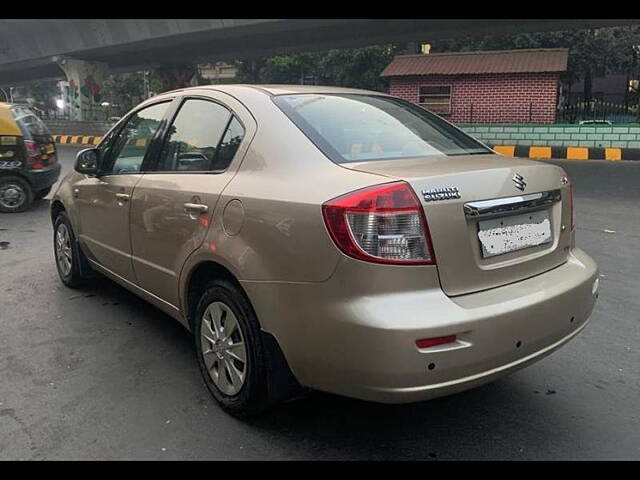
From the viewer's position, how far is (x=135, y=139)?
4137mm

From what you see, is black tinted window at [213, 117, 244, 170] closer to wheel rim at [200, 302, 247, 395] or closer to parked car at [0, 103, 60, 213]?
wheel rim at [200, 302, 247, 395]

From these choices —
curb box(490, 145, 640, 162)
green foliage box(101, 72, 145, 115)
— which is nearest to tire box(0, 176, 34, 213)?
curb box(490, 145, 640, 162)

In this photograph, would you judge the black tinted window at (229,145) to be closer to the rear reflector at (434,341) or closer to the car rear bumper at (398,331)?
the car rear bumper at (398,331)

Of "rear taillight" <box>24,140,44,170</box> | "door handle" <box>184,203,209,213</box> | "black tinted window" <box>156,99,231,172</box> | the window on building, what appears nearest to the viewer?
"door handle" <box>184,203,209,213</box>

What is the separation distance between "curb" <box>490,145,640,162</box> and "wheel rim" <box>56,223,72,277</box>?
1234 cm

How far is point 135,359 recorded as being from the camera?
370cm

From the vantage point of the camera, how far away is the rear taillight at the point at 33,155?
344 inches

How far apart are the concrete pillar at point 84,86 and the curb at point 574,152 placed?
18.9 m

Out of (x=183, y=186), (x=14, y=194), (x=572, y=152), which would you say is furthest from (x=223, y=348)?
(x=572, y=152)

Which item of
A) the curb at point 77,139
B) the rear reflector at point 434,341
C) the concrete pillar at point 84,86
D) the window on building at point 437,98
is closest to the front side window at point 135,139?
the rear reflector at point 434,341

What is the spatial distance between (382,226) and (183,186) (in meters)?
1.39

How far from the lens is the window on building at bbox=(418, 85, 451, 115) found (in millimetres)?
21719

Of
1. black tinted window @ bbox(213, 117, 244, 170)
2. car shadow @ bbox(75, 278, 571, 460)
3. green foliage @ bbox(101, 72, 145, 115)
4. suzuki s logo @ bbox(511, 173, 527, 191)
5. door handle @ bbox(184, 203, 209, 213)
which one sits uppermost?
green foliage @ bbox(101, 72, 145, 115)
